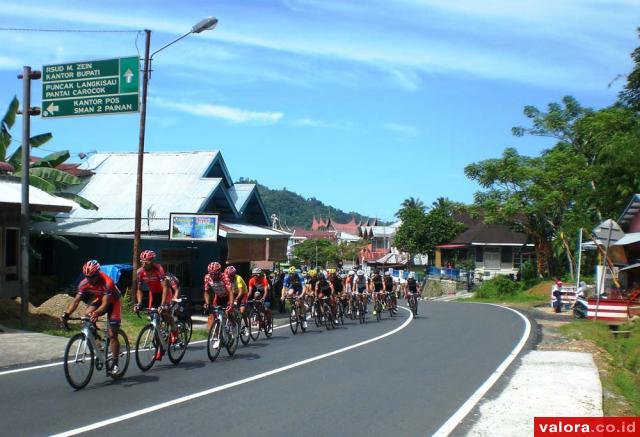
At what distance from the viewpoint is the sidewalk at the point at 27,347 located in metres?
12.7

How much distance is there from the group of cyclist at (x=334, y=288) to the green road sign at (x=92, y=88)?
674 cm

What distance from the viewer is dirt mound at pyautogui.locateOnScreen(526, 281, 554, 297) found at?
4184 centimetres

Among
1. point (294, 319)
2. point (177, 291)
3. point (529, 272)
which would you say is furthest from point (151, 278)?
point (529, 272)

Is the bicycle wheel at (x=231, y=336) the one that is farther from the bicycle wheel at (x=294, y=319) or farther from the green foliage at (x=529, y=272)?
the green foliage at (x=529, y=272)

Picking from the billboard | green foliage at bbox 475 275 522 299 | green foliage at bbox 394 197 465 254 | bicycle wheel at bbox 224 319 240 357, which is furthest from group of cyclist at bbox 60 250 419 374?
green foliage at bbox 394 197 465 254

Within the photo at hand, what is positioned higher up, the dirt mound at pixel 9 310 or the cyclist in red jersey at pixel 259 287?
the cyclist in red jersey at pixel 259 287

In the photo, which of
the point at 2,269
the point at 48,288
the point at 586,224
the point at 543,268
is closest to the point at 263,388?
the point at 2,269

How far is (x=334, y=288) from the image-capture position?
2278 cm

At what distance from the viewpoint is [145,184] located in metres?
30.0

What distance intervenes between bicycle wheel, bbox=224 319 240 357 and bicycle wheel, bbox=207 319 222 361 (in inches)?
12.9

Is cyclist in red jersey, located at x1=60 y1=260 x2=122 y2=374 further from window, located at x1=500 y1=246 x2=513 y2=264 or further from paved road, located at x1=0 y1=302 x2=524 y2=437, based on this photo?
window, located at x1=500 y1=246 x2=513 y2=264

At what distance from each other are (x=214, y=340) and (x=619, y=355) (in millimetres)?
9396

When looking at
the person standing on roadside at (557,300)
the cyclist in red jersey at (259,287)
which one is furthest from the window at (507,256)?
the cyclist in red jersey at (259,287)

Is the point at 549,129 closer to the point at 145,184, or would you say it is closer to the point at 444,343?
the point at 145,184
